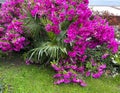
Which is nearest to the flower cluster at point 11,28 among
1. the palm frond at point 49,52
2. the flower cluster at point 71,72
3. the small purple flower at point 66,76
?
the palm frond at point 49,52

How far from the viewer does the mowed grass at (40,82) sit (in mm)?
4074

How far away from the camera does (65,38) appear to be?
14.3 ft

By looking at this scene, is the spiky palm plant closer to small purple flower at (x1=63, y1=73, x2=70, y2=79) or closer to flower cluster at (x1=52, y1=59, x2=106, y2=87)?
flower cluster at (x1=52, y1=59, x2=106, y2=87)

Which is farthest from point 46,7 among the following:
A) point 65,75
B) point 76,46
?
point 65,75

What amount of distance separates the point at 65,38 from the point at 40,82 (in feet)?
2.57

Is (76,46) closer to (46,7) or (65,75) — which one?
(65,75)

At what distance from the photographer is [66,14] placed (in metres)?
4.41

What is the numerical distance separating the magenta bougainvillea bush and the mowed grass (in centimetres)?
11

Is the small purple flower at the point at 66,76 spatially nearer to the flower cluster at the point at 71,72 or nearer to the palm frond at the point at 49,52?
the flower cluster at the point at 71,72

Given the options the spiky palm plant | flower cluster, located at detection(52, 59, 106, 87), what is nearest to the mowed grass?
flower cluster, located at detection(52, 59, 106, 87)

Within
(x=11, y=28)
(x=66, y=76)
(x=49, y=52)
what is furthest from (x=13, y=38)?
(x=66, y=76)

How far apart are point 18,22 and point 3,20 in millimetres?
542

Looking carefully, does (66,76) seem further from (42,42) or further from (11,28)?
(11,28)

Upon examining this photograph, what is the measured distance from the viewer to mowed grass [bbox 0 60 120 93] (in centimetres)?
407
